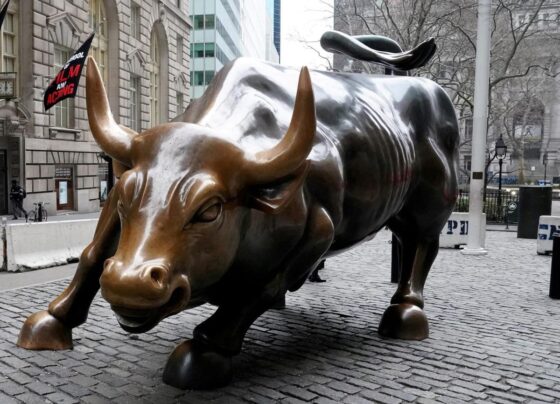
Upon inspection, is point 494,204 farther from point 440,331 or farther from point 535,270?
point 440,331

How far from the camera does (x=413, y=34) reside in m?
22.8

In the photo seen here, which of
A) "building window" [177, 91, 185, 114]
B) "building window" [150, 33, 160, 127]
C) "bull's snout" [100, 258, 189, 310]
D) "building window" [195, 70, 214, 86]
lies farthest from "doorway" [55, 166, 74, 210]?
"building window" [195, 70, 214, 86]

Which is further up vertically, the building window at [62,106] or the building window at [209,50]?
the building window at [209,50]

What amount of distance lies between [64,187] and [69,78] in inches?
288

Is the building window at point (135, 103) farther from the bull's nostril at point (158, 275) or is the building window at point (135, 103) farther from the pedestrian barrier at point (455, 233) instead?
the bull's nostril at point (158, 275)

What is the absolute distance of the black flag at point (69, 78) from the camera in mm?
16688

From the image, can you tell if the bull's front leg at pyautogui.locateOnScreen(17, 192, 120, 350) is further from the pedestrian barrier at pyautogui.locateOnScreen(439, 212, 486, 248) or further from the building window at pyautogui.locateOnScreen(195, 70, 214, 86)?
the building window at pyautogui.locateOnScreen(195, 70, 214, 86)

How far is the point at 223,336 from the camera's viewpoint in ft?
10.9

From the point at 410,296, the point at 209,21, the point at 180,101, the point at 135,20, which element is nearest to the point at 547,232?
the point at 410,296

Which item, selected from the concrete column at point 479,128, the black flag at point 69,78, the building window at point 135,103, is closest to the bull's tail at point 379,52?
the concrete column at point 479,128

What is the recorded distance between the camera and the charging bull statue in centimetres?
273

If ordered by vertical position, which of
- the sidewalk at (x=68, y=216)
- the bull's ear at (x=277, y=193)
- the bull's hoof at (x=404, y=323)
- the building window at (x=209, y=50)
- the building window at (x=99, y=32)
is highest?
the building window at (x=209, y=50)

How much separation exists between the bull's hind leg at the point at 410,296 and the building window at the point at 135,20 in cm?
2599

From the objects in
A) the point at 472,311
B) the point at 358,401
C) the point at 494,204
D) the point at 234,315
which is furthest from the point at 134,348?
the point at 494,204
